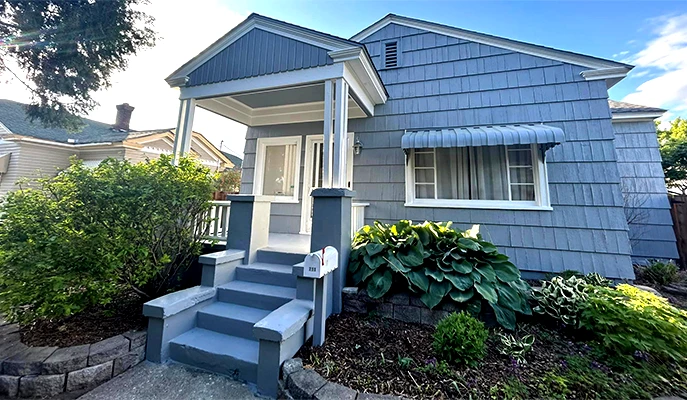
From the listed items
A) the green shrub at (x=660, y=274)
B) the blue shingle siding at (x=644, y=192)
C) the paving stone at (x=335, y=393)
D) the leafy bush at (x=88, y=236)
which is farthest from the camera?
the blue shingle siding at (x=644, y=192)

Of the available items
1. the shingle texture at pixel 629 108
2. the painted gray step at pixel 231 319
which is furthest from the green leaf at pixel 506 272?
the shingle texture at pixel 629 108

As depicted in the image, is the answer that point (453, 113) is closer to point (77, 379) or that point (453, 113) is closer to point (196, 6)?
point (196, 6)

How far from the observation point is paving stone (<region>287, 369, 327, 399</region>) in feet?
5.66

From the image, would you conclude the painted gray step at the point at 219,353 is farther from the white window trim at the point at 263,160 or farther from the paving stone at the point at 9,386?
the white window trim at the point at 263,160

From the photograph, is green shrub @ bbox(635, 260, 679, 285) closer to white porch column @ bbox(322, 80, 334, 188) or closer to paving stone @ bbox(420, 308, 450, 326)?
paving stone @ bbox(420, 308, 450, 326)

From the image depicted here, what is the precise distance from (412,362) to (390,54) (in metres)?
5.60

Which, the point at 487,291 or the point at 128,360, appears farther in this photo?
the point at 487,291

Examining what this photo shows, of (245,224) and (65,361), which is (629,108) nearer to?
(245,224)

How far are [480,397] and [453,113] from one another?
447cm

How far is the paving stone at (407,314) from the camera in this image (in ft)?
8.87

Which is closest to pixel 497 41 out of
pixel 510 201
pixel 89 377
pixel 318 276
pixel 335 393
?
pixel 510 201

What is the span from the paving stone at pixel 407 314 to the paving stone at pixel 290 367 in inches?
46.5

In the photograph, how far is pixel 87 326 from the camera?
253cm

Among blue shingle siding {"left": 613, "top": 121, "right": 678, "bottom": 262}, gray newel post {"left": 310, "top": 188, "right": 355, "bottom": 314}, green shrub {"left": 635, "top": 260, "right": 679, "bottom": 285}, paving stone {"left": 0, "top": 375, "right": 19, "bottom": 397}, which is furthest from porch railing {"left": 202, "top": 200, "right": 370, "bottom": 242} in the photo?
blue shingle siding {"left": 613, "top": 121, "right": 678, "bottom": 262}
